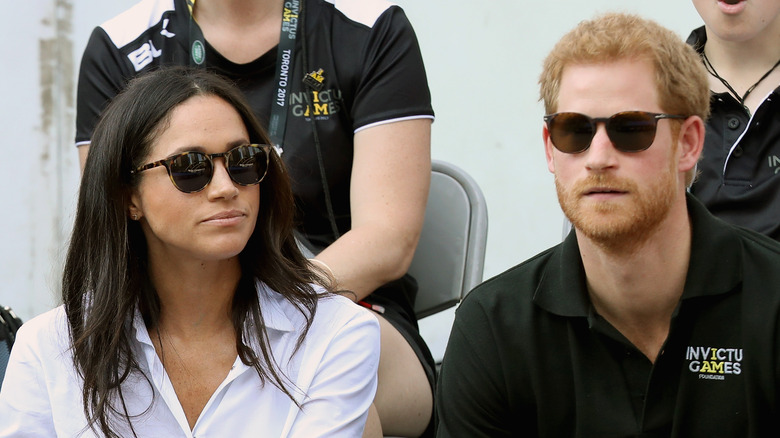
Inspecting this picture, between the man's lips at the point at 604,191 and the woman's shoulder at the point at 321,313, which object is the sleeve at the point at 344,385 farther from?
the man's lips at the point at 604,191

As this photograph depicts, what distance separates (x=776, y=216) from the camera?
2793mm

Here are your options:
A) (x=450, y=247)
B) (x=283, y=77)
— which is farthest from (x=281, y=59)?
(x=450, y=247)

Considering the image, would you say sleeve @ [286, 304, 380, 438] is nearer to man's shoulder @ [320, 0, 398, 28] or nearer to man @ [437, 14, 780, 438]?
man @ [437, 14, 780, 438]

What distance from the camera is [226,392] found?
2.29m

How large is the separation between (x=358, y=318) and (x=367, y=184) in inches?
20.8

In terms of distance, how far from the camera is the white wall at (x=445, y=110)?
13.5ft

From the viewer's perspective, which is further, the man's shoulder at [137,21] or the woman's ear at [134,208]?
the man's shoulder at [137,21]

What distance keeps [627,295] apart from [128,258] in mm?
1085

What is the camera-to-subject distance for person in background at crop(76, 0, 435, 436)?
2764 mm

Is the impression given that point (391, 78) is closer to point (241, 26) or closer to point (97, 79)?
point (241, 26)

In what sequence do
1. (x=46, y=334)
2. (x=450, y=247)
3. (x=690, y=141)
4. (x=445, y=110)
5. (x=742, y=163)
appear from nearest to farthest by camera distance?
(x=690, y=141), (x=46, y=334), (x=742, y=163), (x=450, y=247), (x=445, y=110)

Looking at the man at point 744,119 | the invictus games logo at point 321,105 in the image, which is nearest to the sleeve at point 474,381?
the invictus games logo at point 321,105

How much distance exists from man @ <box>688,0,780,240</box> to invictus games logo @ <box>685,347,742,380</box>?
2.60ft

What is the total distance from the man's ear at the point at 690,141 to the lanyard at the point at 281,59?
1.12m
